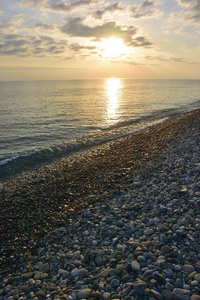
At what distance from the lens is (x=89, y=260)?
6.30m

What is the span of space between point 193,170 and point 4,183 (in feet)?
42.4

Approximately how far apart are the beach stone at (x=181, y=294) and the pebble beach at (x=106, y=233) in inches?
0.8

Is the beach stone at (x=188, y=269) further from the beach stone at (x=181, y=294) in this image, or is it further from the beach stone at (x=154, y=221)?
the beach stone at (x=154, y=221)

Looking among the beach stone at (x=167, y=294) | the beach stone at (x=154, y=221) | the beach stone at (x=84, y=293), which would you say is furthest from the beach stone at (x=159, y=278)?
the beach stone at (x=154, y=221)

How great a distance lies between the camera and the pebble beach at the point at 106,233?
17.1 ft

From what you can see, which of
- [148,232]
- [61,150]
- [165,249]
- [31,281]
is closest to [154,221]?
[148,232]

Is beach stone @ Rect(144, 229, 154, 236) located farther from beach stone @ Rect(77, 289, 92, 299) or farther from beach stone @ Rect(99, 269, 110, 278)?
beach stone @ Rect(77, 289, 92, 299)

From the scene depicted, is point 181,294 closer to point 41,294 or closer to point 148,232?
point 148,232

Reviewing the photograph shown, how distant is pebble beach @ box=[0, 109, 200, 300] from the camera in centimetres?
522

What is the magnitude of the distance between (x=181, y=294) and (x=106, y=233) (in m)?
3.26

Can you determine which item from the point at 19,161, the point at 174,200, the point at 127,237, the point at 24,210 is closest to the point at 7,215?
the point at 24,210

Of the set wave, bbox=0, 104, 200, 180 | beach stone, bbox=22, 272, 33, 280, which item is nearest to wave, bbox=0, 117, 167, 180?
wave, bbox=0, 104, 200, 180

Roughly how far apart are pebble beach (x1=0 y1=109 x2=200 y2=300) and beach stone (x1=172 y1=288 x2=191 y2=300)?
0.02 metres

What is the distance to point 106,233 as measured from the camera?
24.2 feet
